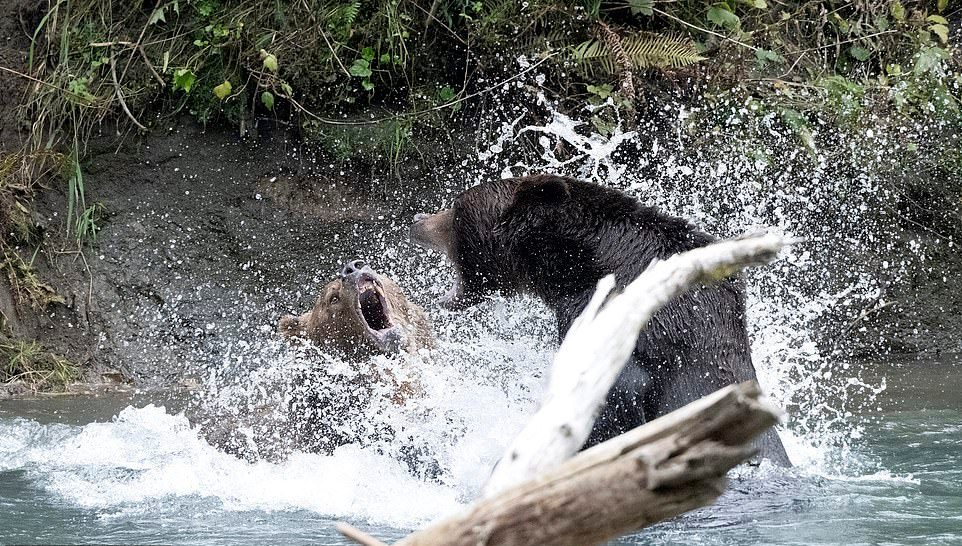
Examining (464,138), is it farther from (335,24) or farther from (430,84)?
(335,24)

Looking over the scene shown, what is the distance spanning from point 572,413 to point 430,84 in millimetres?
6169

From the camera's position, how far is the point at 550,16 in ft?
25.5

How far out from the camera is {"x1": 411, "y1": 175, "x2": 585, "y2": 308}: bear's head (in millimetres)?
5078

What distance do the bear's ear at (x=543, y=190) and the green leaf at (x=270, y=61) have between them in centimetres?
311

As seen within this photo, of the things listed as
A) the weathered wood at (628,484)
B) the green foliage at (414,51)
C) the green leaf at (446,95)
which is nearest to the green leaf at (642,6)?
the green foliage at (414,51)

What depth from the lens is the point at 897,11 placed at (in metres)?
8.09

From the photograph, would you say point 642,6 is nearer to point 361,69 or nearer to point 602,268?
point 361,69

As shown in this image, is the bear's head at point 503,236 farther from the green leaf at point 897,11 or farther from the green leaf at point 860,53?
the green leaf at point 897,11

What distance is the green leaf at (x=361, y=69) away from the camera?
7.84 meters

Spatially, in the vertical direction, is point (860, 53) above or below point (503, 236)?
below

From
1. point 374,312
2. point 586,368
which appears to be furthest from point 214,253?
point 586,368

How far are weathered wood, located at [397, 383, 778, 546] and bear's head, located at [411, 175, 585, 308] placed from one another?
10.0 ft

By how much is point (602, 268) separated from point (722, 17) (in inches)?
140

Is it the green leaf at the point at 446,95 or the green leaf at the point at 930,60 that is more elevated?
the green leaf at the point at 446,95
